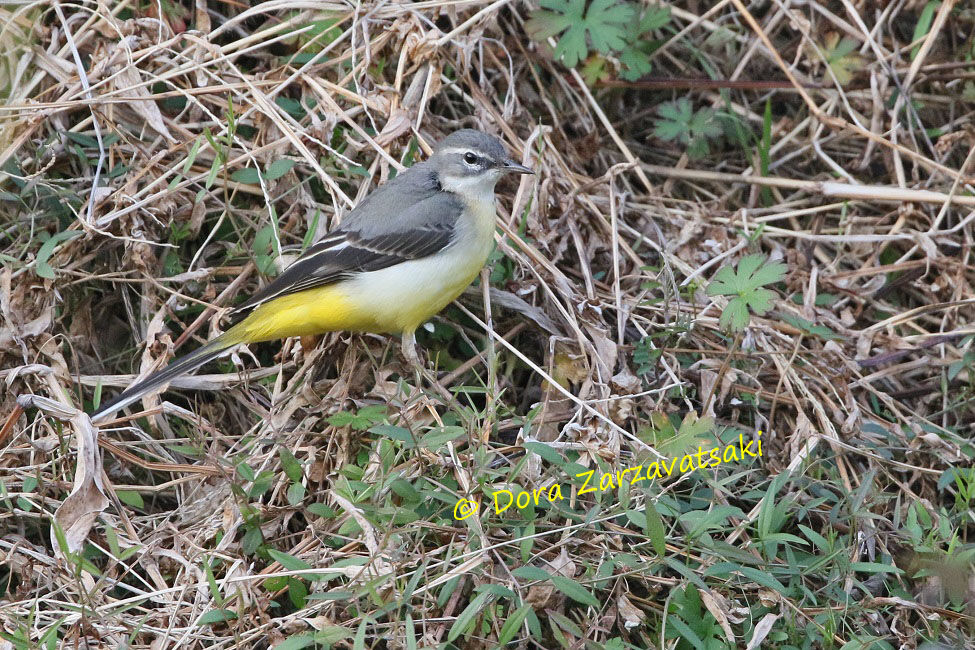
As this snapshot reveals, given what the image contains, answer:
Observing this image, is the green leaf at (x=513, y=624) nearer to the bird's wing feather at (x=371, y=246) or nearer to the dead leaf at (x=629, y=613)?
the dead leaf at (x=629, y=613)

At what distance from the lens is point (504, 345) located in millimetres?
5074

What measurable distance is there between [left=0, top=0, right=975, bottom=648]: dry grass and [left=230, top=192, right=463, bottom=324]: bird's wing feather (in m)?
0.34

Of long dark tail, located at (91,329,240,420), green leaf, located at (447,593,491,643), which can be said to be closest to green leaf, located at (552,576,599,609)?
green leaf, located at (447,593,491,643)

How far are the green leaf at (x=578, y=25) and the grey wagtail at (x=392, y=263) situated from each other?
104 cm

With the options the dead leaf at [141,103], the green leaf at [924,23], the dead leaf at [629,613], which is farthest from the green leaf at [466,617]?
the green leaf at [924,23]

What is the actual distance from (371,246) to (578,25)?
206 cm

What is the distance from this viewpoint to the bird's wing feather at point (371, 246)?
193 inches

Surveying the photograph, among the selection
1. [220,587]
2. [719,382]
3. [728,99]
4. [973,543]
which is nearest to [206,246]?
[220,587]

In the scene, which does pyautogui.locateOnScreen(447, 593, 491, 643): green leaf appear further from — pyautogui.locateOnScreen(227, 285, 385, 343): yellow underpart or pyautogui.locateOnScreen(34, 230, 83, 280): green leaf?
pyautogui.locateOnScreen(34, 230, 83, 280): green leaf

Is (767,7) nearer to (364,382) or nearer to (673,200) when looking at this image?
(673,200)

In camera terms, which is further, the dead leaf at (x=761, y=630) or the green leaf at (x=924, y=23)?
the green leaf at (x=924, y=23)

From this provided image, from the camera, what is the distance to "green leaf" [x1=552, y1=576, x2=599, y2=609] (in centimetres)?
374

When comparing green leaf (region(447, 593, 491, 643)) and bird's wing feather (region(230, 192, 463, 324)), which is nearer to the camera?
green leaf (region(447, 593, 491, 643))

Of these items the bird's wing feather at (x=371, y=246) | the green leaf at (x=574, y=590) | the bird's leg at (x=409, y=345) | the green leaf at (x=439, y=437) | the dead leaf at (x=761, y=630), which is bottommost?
the dead leaf at (x=761, y=630)
